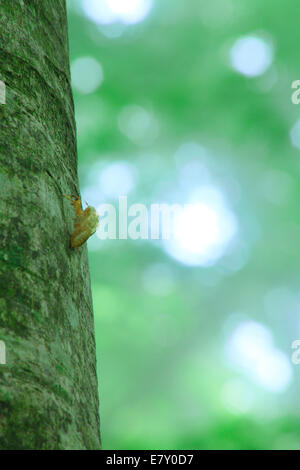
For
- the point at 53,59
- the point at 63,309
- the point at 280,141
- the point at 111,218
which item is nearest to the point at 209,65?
the point at 280,141

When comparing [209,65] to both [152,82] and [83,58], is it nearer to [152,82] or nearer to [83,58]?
[152,82]

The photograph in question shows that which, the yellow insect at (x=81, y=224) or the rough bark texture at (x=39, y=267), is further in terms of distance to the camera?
the yellow insect at (x=81, y=224)

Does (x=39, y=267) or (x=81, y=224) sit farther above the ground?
(x=81, y=224)

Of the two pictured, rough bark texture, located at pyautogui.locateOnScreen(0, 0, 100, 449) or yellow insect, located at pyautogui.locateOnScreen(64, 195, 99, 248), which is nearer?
rough bark texture, located at pyautogui.locateOnScreen(0, 0, 100, 449)

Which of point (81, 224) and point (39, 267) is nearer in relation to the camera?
point (39, 267)
